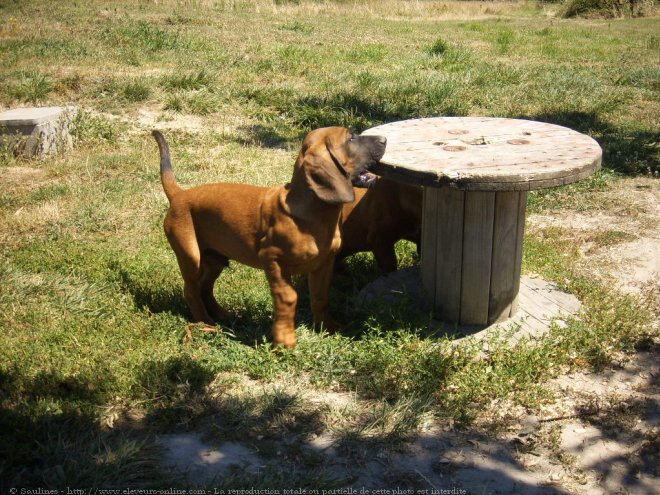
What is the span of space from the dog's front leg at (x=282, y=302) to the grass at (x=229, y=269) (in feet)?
0.38

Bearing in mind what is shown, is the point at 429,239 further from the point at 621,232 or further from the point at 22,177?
the point at 22,177

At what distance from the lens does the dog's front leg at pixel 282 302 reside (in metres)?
4.07

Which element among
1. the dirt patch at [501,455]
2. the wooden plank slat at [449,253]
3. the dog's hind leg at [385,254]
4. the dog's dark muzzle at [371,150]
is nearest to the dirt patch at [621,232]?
the wooden plank slat at [449,253]

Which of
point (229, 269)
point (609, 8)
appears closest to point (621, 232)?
point (229, 269)

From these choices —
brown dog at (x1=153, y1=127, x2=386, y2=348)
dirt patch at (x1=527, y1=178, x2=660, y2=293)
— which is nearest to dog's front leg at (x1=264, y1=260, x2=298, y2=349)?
brown dog at (x1=153, y1=127, x2=386, y2=348)

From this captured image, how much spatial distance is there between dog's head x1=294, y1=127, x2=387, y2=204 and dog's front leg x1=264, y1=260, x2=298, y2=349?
54 centimetres

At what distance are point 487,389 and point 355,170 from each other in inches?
57.2

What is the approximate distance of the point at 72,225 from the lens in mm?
6281

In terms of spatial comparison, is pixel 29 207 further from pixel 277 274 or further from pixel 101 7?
pixel 101 7

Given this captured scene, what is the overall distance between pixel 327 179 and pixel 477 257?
4.08ft

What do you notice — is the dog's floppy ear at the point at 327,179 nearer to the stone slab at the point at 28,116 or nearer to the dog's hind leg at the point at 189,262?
the dog's hind leg at the point at 189,262

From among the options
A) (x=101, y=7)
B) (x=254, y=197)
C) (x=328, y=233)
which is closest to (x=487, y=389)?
(x=328, y=233)

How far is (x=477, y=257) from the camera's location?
14.8 ft

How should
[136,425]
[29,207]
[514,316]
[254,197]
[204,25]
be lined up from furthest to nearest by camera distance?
[204,25] < [29,207] < [514,316] < [254,197] < [136,425]
